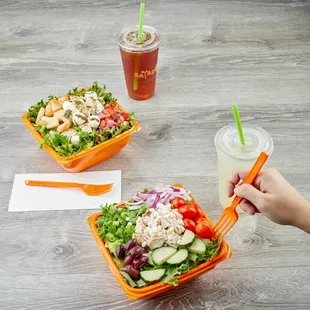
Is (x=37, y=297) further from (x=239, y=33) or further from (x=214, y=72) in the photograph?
(x=239, y=33)

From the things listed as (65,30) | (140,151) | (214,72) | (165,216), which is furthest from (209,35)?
(165,216)

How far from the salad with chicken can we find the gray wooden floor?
0.42 feet

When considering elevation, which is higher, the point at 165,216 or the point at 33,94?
the point at 165,216

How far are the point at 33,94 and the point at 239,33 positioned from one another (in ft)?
2.95

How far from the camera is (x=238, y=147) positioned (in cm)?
131

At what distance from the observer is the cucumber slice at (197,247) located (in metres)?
1.14

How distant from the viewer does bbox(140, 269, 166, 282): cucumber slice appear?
1.10m

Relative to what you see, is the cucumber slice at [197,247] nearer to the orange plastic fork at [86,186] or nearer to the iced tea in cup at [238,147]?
the iced tea in cup at [238,147]

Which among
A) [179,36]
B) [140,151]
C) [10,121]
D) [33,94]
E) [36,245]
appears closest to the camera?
[36,245]

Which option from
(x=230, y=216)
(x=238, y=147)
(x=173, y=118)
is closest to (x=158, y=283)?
(x=230, y=216)

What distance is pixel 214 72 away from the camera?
1.93m

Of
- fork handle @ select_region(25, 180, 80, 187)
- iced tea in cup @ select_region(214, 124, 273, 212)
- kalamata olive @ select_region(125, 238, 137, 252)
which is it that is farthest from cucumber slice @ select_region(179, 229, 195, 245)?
fork handle @ select_region(25, 180, 80, 187)

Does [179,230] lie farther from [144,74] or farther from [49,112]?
[144,74]

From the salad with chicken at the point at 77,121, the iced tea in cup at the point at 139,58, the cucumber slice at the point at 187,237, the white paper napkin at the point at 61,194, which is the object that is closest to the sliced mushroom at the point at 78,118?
the salad with chicken at the point at 77,121
